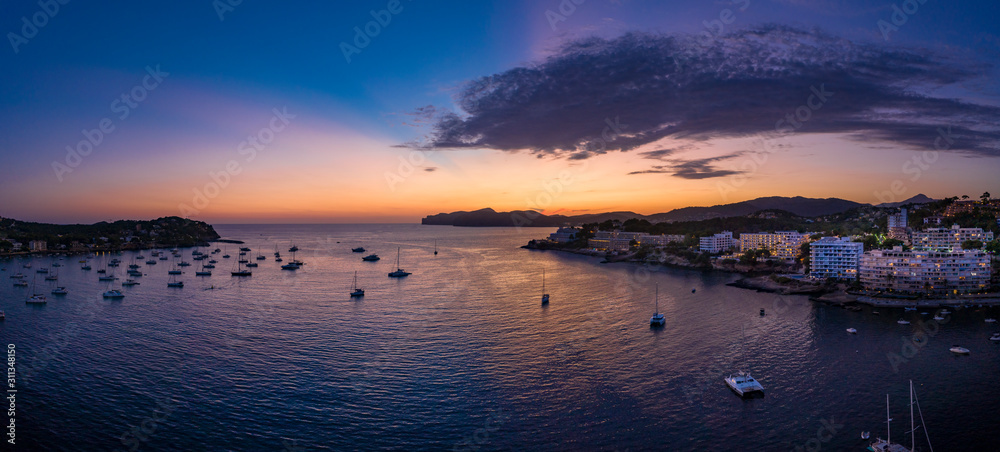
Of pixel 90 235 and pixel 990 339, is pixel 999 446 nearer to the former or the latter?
pixel 990 339

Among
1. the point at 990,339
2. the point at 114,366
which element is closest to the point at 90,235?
the point at 114,366

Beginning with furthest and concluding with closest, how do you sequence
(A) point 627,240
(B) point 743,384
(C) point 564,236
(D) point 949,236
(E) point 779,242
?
1. (C) point 564,236
2. (A) point 627,240
3. (E) point 779,242
4. (D) point 949,236
5. (B) point 743,384

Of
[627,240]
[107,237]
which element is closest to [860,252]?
[627,240]

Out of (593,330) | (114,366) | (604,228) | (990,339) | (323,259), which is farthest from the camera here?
(604,228)

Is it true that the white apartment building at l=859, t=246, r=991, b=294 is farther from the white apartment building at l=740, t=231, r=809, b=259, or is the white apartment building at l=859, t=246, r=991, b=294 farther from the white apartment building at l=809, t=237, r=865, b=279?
the white apartment building at l=740, t=231, r=809, b=259

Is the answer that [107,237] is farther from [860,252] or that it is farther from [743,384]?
[860,252]

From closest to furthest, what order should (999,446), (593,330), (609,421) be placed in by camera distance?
1. (999,446)
2. (609,421)
3. (593,330)

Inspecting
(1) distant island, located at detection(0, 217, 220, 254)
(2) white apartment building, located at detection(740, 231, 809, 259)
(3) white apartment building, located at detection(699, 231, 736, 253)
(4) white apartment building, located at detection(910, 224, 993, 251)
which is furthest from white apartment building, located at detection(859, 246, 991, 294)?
(1) distant island, located at detection(0, 217, 220, 254)
